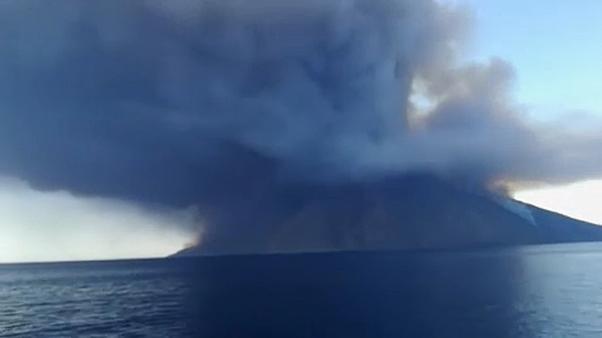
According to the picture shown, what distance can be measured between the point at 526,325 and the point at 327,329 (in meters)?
26.9

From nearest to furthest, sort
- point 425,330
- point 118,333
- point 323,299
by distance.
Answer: point 425,330
point 118,333
point 323,299

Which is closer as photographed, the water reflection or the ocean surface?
the water reflection

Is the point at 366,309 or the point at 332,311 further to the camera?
the point at 366,309

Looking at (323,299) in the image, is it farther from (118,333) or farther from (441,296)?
(118,333)

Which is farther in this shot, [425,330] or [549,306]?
[549,306]

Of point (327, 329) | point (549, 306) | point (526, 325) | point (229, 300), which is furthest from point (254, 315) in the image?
point (549, 306)

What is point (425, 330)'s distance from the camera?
3014 inches

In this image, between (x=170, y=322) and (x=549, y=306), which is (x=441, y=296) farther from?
(x=170, y=322)

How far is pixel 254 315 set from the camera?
310ft

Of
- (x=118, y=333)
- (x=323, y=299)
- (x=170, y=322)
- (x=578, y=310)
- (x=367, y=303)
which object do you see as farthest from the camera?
(x=323, y=299)

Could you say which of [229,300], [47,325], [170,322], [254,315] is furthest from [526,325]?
[47,325]

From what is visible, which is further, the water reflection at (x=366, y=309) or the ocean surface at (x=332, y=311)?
the ocean surface at (x=332, y=311)

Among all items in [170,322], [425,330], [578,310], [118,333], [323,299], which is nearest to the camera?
[425,330]

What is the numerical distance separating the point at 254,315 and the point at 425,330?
97.8ft
